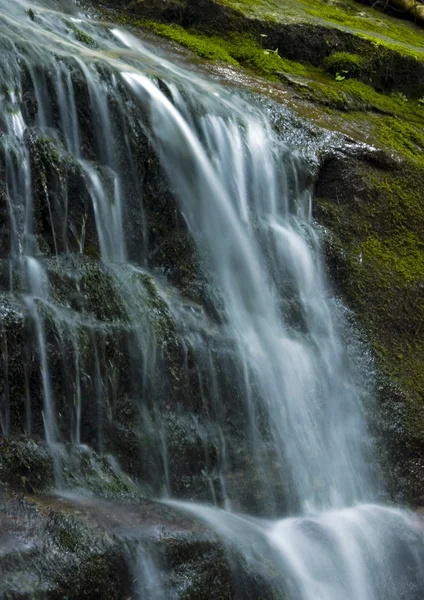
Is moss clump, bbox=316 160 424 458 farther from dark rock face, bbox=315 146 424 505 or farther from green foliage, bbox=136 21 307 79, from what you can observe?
green foliage, bbox=136 21 307 79

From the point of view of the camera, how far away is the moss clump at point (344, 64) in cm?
802

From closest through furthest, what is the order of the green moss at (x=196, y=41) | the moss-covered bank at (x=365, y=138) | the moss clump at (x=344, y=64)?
the moss-covered bank at (x=365, y=138) → the green moss at (x=196, y=41) → the moss clump at (x=344, y=64)

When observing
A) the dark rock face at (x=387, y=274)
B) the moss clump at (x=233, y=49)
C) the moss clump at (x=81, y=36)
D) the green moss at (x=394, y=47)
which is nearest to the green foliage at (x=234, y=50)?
the moss clump at (x=233, y=49)

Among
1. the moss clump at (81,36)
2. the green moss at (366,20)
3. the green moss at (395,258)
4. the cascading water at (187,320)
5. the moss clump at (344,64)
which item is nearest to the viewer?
the cascading water at (187,320)

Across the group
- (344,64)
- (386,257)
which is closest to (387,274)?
(386,257)

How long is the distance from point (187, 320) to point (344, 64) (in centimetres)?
464

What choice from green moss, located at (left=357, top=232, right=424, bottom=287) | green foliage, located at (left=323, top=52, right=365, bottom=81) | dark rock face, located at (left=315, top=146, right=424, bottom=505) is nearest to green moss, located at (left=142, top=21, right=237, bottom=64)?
green foliage, located at (left=323, top=52, right=365, bottom=81)

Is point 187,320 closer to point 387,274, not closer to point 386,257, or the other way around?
point 387,274

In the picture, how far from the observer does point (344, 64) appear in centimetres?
804

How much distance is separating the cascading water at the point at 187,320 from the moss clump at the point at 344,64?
91.5 inches

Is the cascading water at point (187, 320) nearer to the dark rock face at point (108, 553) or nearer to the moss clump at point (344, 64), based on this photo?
the dark rock face at point (108, 553)

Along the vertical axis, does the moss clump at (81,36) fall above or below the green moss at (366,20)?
below

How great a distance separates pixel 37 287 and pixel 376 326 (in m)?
2.55

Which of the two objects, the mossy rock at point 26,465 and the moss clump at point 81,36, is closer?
the mossy rock at point 26,465
